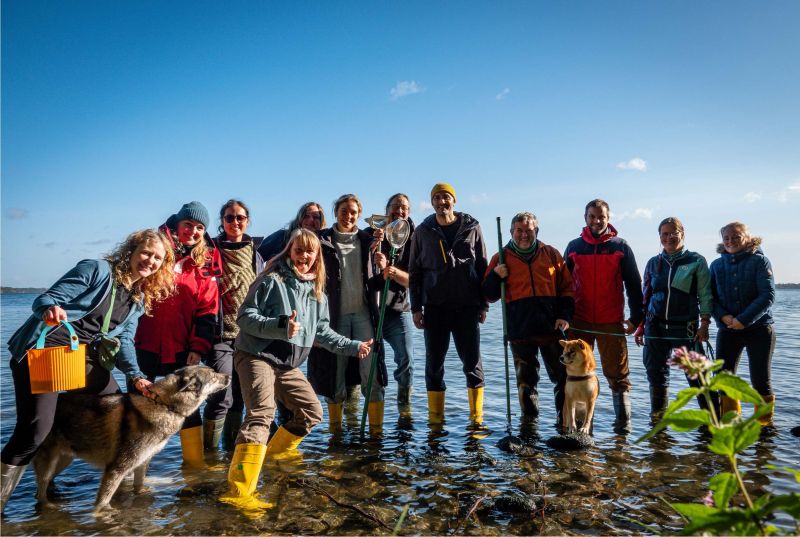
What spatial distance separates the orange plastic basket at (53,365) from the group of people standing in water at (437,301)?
1.21 metres

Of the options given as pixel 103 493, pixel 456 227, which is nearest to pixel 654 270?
pixel 456 227

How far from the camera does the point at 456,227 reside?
23.7 feet

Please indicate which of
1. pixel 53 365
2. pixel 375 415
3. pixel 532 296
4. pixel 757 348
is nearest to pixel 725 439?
pixel 53 365

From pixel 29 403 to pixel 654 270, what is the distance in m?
7.47

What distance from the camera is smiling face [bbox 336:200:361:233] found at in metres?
6.95

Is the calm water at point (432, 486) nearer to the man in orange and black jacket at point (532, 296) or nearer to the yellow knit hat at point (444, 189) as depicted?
the man in orange and black jacket at point (532, 296)

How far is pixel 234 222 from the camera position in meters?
6.31

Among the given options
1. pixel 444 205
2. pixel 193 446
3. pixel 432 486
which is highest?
pixel 444 205

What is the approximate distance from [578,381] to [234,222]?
4761 millimetres

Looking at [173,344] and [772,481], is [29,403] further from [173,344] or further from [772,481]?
[772,481]

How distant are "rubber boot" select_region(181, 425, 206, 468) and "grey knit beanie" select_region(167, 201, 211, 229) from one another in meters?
2.34

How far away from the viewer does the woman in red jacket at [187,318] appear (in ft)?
18.4

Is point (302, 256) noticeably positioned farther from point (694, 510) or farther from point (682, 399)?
point (694, 510)

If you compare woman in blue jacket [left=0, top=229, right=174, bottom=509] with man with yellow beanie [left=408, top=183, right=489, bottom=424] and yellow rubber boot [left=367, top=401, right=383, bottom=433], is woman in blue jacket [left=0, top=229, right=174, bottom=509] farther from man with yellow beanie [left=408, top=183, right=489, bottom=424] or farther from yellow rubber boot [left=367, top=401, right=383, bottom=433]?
man with yellow beanie [left=408, top=183, right=489, bottom=424]
